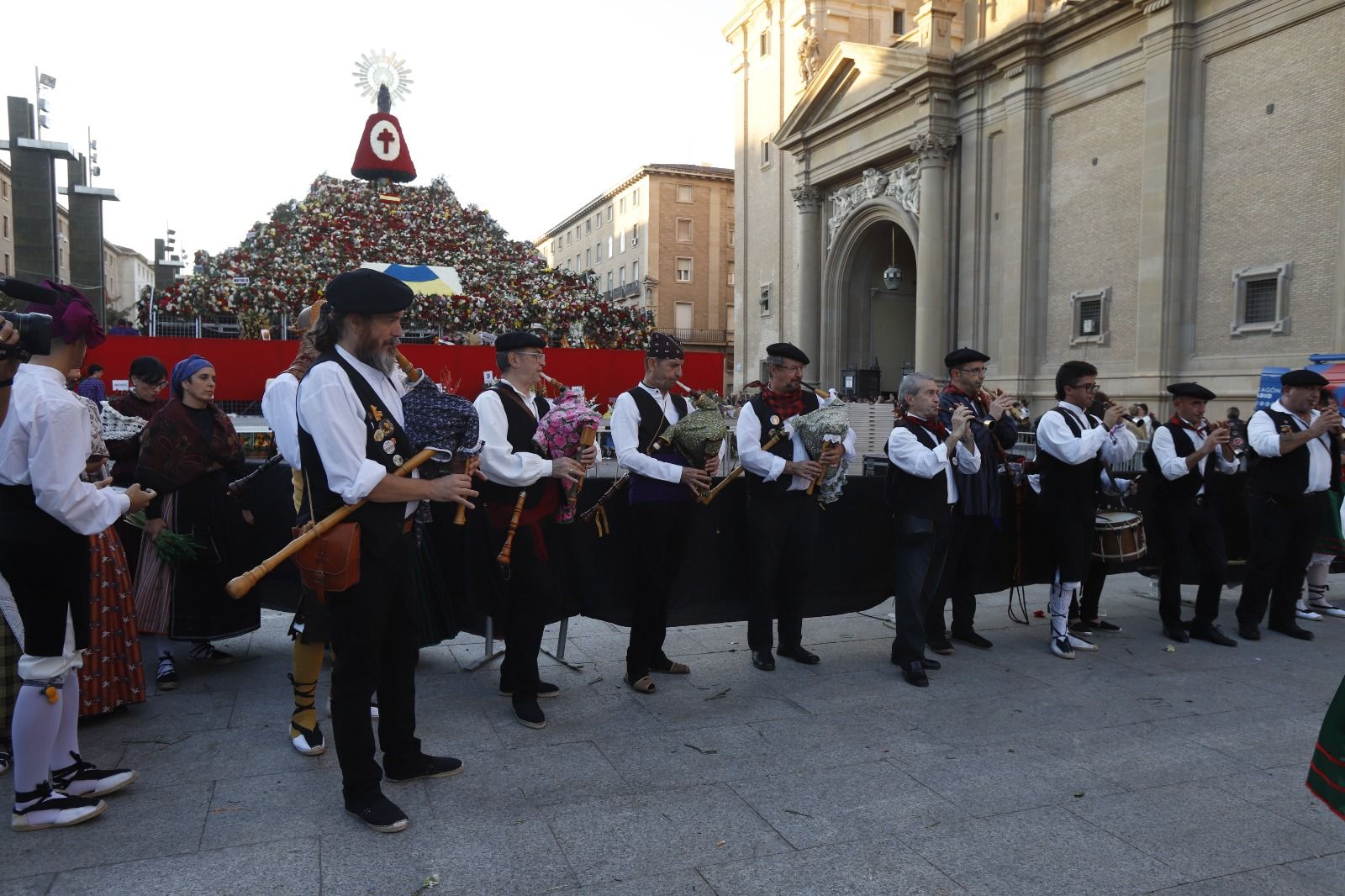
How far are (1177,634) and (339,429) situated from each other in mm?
6352

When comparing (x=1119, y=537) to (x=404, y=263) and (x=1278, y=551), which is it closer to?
(x=1278, y=551)

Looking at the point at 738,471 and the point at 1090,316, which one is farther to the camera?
the point at 1090,316

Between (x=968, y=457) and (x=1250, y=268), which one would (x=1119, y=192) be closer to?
(x=1250, y=268)

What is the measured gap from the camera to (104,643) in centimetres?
465

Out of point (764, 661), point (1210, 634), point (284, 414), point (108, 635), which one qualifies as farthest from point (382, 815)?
point (1210, 634)

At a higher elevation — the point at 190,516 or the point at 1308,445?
the point at 1308,445

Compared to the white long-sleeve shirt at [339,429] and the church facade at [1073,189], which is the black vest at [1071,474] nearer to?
the white long-sleeve shirt at [339,429]

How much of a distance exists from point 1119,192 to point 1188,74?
8.84 feet

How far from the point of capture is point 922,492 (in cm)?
567

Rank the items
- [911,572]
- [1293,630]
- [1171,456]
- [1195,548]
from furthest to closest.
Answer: [1293,630], [1195,548], [1171,456], [911,572]

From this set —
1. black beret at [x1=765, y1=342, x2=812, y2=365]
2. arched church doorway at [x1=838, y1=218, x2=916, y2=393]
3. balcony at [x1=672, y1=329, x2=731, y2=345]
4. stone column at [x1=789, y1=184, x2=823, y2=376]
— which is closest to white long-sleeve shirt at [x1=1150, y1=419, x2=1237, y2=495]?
black beret at [x1=765, y1=342, x2=812, y2=365]

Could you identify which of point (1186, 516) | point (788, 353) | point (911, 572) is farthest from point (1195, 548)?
point (788, 353)

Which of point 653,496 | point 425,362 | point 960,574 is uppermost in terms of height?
point 425,362

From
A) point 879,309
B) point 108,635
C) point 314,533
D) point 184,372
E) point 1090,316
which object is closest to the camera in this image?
point 314,533
